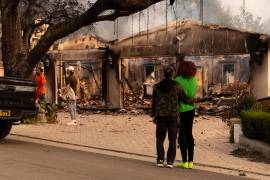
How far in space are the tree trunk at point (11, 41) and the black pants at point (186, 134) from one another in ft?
26.4

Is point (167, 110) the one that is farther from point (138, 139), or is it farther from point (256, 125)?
point (138, 139)

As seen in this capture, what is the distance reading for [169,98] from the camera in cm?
982

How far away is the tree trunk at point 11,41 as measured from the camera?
1695cm

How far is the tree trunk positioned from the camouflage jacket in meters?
7.79

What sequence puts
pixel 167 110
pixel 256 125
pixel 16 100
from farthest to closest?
1. pixel 16 100
2. pixel 256 125
3. pixel 167 110

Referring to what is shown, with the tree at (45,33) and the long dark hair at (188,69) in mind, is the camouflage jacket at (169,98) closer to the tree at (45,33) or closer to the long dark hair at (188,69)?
the long dark hair at (188,69)

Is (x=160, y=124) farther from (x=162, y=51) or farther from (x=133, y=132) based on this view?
(x=162, y=51)

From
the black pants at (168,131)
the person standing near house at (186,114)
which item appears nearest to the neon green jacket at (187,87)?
the person standing near house at (186,114)

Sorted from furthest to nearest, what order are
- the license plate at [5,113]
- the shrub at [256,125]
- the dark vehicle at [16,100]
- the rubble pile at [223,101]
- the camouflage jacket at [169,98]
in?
the rubble pile at [223,101], the dark vehicle at [16,100], the license plate at [5,113], the shrub at [256,125], the camouflage jacket at [169,98]

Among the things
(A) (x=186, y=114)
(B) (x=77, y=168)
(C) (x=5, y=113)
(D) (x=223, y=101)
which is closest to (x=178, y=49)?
(D) (x=223, y=101)

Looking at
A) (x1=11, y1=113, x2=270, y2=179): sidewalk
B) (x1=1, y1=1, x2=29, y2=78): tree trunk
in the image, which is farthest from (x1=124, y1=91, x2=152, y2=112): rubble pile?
(x1=1, y1=1, x2=29, y2=78): tree trunk

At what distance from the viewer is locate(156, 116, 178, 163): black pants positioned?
989cm

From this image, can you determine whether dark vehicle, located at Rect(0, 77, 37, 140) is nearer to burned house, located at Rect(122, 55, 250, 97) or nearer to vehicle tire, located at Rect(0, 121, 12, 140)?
vehicle tire, located at Rect(0, 121, 12, 140)

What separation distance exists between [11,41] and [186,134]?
28.4ft
